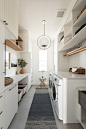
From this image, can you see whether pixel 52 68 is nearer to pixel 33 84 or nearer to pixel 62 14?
pixel 33 84

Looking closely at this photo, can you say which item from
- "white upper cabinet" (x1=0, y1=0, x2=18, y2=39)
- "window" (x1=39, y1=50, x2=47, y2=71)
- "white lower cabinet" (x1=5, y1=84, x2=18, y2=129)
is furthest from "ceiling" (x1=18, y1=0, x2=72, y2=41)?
"window" (x1=39, y1=50, x2=47, y2=71)

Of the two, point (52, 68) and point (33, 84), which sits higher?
point (52, 68)

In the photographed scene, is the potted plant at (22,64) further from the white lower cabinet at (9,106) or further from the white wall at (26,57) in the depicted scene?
the white lower cabinet at (9,106)

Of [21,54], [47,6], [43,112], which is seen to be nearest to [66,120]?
[43,112]

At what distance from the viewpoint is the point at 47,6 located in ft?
7.53

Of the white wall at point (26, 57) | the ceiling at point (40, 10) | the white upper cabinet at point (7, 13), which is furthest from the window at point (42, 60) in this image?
the white upper cabinet at point (7, 13)

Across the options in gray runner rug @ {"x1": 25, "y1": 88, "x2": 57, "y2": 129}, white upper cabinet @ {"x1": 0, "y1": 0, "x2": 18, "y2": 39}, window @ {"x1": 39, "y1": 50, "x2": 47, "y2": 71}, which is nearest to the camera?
white upper cabinet @ {"x1": 0, "y1": 0, "x2": 18, "y2": 39}

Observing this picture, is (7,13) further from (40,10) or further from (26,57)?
(26,57)

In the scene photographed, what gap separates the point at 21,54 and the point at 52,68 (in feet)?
6.89

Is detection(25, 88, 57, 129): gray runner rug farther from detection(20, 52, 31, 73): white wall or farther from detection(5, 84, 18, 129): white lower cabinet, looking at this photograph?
detection(20, 52, 31, 73): white wall

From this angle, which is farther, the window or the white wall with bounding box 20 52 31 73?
the window

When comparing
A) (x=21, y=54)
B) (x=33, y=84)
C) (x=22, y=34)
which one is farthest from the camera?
(x=33, y=84)

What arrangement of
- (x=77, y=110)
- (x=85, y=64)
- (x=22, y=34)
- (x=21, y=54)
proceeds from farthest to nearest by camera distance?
(x=21, y=54) → (x=22, y=34) → (x=85, y=64) → (x=77, y=110)

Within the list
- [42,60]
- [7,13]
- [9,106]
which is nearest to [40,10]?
[7,13]
